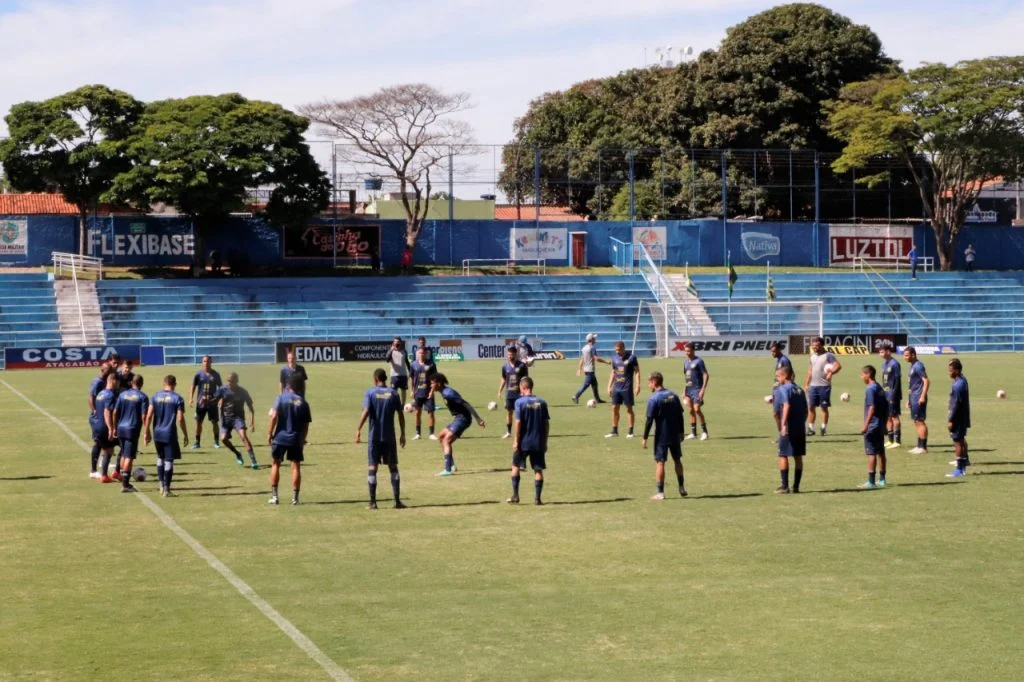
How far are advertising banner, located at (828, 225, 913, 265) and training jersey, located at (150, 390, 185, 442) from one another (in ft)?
230

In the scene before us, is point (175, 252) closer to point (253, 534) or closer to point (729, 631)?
point (253, 534)

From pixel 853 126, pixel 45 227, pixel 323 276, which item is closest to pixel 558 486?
pixel 323 276

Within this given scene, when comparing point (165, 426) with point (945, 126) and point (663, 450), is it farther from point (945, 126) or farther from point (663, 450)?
point (945, 126)

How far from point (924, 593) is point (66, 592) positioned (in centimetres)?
917

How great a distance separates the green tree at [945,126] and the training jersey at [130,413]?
213 ft

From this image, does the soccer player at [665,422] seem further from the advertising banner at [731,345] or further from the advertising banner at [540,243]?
the advertising banner at [540,243]

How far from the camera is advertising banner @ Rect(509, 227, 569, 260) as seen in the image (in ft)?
273

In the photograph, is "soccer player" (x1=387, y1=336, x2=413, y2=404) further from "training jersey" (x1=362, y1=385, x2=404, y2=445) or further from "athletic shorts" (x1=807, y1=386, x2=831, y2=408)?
"training jersey" (x1=362, y1=385, x2=404, y2=445)

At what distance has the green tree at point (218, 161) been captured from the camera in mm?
72375

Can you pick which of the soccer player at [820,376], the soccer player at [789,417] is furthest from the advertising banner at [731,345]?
the soccer player at [789,417]

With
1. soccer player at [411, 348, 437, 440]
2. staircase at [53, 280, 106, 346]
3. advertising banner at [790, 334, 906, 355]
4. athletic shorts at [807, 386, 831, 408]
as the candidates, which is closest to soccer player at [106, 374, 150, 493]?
soccer player at [411, 348, 437, 440]

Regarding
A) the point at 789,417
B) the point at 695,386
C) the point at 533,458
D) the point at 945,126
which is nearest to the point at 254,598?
the point at 533,458

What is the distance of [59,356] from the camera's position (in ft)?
194

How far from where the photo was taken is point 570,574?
16156 millimetres
